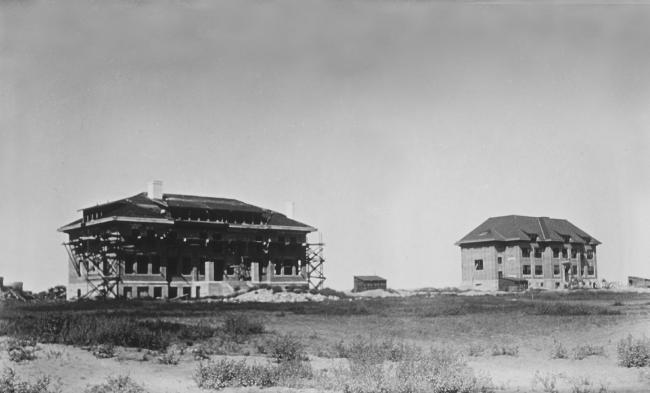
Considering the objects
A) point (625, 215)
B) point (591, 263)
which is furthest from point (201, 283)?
point (591, 263)

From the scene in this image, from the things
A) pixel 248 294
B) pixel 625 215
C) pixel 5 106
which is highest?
pixel 5 106

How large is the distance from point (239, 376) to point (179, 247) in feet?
146

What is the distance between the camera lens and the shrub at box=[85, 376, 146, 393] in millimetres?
12711

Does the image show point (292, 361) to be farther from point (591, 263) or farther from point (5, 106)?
point (591, 263)

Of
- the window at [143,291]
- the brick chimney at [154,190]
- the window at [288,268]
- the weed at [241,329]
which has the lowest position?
the window at [143,291]

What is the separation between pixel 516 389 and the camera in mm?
13805

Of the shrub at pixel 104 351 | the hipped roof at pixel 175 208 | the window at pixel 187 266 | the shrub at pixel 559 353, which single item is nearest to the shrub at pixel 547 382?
the shrub at pixel 559 353

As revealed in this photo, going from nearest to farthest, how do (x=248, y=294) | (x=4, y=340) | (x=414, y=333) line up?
(x=4, y=340), (x=414, y=333), (x=248, y=294)

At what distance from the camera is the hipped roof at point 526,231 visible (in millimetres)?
86000

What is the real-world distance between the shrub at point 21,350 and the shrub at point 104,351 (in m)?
1.28

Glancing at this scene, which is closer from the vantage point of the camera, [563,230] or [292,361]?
[292,361]

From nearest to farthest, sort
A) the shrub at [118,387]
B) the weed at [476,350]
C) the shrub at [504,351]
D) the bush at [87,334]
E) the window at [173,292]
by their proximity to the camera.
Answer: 1. the shrub at [118,387]
2. the bush at [87,334]
3. the weed at [476,350]
4. the shrub at [504,351]
5. the window at [173,292]

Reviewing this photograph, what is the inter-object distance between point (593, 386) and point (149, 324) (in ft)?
43.4

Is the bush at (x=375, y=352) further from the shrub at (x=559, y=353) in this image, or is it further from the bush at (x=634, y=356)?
the bush at (x=634, y=356)
